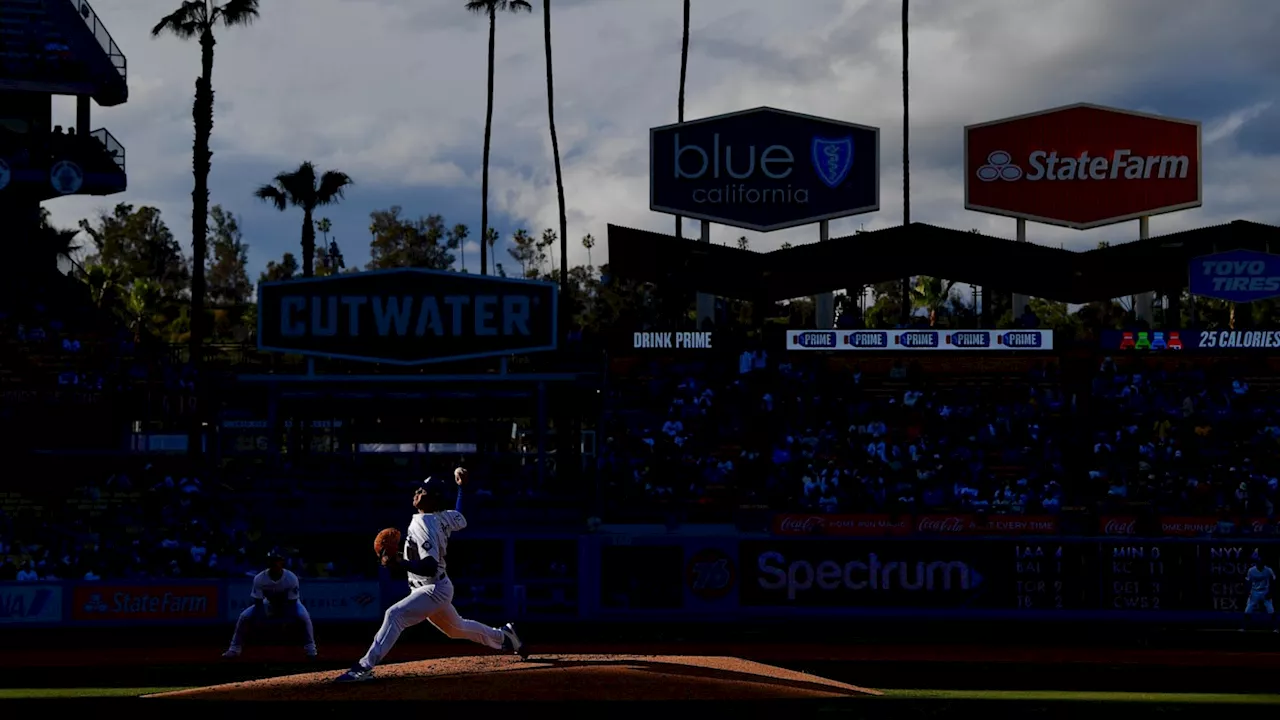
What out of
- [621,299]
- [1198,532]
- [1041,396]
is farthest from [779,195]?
[621,299]

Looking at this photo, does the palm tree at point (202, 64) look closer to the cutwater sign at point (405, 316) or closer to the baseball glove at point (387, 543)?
the cutwater sign at point (405, 316)

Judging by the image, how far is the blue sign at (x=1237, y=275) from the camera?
45312 mm

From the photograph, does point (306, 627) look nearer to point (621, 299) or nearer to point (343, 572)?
point (343, 572)

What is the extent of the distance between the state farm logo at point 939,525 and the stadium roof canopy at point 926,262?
13.2 meters

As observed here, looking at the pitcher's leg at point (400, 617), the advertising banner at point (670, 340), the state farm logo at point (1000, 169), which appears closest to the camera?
the pitcher's leg at point (400, 617)

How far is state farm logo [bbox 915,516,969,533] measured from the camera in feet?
109

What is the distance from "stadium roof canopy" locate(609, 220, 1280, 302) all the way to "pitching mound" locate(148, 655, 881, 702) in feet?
88.4

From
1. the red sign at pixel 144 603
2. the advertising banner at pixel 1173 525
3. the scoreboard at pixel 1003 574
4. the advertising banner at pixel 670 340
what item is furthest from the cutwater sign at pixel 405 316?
the advertising banner at pixel 1173 525

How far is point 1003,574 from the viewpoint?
91.7 ft

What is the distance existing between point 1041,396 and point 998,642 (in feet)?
49.1

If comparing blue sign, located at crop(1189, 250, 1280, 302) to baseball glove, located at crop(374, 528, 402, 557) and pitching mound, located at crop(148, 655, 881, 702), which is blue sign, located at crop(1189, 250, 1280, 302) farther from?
baseball glove, located at crop(374, 528, 402, 557)

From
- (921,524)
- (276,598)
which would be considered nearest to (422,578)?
(276,598)

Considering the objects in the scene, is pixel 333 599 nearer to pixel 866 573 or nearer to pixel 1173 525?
pixel 866 573

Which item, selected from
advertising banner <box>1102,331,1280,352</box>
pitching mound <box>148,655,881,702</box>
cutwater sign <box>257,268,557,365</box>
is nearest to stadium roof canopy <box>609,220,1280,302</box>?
advertising banner <box>1102,331,1280,352</box>
